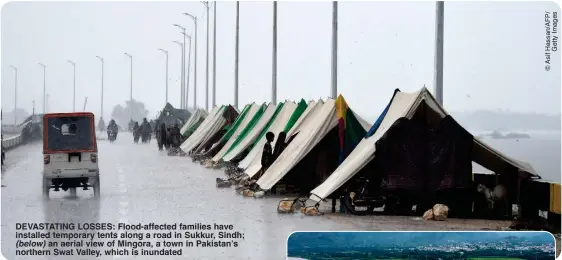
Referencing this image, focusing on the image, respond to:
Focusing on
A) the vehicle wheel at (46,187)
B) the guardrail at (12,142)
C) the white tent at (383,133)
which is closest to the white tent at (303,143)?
the white tent at (383,133)

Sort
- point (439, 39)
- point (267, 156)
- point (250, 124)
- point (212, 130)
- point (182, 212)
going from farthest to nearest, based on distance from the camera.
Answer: point (212, 130) < point (250, 124) < point (267, 156) < point (439, 39) < point (182, 212)

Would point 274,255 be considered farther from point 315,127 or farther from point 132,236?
point 315,127

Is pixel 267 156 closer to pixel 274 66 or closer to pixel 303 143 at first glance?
pixel 303 143

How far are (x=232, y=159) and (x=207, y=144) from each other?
967 centimetres

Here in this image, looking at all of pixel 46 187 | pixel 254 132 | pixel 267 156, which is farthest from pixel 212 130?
pixel 46 187

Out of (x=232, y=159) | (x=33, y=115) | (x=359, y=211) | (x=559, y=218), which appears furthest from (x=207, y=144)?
(x=559, y=218)

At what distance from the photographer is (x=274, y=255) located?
1360 cm

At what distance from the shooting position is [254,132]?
2980cm

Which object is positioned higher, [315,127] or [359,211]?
[315,127]

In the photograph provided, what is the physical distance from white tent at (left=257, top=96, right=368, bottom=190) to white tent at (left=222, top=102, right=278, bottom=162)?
6479mm

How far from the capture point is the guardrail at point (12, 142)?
4646cm

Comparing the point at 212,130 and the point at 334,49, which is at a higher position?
the point at 334,49

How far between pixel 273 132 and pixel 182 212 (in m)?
8.47

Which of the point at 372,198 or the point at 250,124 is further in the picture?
the point at 250,124
